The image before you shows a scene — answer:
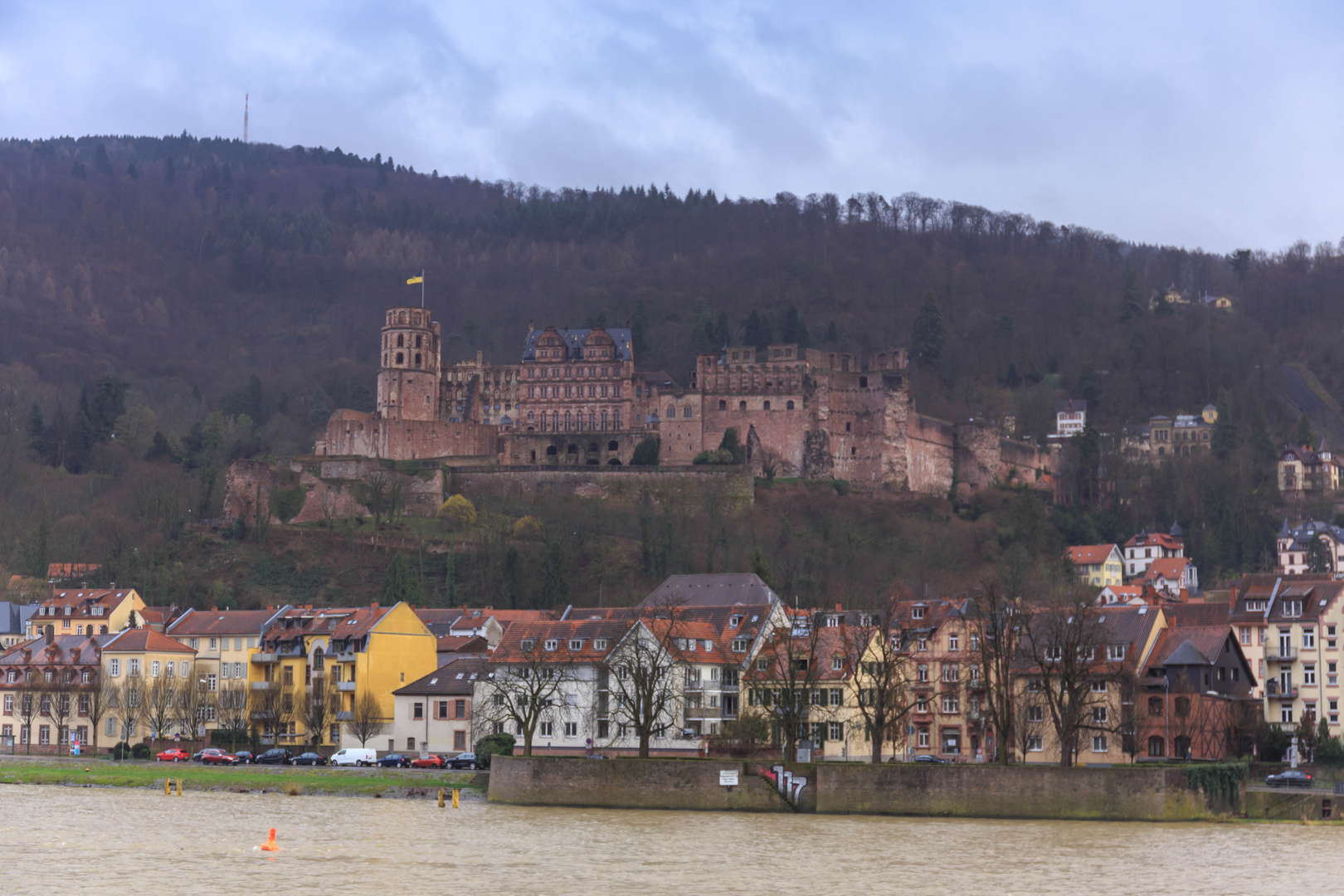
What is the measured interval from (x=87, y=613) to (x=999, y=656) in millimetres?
53198

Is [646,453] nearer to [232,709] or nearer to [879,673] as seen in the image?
[232,709]

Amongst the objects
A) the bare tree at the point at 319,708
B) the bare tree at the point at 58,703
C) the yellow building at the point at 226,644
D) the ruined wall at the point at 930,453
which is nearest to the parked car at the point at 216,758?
the bare tree at the point at 319,708

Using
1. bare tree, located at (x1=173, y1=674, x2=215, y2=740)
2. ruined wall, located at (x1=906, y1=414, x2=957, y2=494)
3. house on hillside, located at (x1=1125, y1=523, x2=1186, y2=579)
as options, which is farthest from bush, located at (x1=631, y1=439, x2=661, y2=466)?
bare tree, located at (x1=173, y1=674, x2=215, y2=740)

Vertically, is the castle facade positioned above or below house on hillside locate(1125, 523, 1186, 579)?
above

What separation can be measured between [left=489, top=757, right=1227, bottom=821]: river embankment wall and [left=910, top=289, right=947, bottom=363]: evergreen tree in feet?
386

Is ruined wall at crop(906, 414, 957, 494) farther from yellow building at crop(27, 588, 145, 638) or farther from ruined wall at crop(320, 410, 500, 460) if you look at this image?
yellow building at crop(27, 588, 145, 638)

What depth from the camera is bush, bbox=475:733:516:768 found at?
58.7 metres

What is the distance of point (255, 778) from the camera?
58750 mm

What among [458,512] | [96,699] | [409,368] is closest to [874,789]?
[96,699]

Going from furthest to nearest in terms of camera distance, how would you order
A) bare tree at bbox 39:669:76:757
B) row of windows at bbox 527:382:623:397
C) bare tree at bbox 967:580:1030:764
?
row of windows at bbox 527:382:623:397 → bare tree at bbox 39:669:76:757 → bare tree at bbox 967:580:1030:764

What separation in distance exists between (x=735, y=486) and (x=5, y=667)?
53.9 metres

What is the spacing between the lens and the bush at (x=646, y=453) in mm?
125812

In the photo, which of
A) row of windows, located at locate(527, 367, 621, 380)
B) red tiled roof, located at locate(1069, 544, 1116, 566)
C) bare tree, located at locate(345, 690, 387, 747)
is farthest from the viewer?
row of windows, located at locate(527, 367, 621, 380)

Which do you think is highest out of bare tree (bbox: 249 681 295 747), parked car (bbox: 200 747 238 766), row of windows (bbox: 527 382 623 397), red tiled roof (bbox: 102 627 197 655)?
row of windows (bbox: 527 382 623 397)
